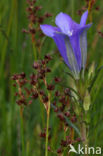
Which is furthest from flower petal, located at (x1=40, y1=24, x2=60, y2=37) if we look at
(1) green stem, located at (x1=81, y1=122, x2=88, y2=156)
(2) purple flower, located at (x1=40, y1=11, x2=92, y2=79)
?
(1) green stem, located at (x1=81, y1=122, x2=88, y2=156)

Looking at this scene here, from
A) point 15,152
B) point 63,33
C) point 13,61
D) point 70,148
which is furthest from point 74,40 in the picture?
point 15,152

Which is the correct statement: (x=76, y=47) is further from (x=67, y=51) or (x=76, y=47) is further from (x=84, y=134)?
(x=84, y=134)

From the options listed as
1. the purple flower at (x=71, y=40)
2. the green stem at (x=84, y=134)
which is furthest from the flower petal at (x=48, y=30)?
the green stem at (x=84, y=134)

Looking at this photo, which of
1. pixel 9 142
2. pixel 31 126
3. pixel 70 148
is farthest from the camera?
pixel 31 126

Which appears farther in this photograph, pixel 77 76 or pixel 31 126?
pixel 31 126

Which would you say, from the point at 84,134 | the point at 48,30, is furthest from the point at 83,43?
the point at 84,134

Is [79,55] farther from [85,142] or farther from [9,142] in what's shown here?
[9,142]

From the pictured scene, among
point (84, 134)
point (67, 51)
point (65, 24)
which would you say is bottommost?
point (84, 134)

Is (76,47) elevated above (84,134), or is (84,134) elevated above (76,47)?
(76,47)
